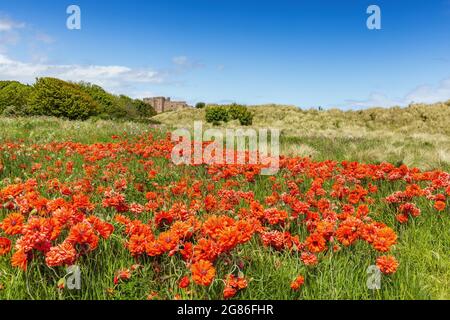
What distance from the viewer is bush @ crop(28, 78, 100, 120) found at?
26.8 meters

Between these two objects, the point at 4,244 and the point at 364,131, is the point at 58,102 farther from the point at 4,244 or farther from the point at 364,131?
the point at 4,244

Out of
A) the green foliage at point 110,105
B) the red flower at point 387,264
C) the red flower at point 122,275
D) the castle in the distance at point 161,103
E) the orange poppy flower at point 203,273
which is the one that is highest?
the castle in the distance at point 161,103

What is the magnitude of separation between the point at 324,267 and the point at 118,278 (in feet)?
4.60

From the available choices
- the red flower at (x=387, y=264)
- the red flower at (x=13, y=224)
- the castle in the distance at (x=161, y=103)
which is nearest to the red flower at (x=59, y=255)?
the red flower at (x=13, y=224)

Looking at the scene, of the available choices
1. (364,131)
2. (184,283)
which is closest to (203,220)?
(184,283)

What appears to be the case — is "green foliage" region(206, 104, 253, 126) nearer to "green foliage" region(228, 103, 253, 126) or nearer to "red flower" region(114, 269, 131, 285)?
"green foliage" region(228, 103, 253, 126)

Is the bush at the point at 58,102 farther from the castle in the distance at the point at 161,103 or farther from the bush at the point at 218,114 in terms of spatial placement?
the castle in the distance at the point at 161,103

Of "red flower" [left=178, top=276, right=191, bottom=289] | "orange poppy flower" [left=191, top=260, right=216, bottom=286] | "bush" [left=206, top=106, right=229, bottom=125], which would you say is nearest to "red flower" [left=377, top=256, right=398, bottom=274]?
"orange poppy flower" [left=191, top=260, right=216, bottom=286]

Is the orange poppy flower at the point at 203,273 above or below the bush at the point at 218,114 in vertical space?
below

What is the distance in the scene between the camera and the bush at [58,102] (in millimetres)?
26812

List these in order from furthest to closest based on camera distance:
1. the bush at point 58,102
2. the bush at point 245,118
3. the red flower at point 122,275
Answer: the bush at point 245,118 < the bush at point 58,102 < the red flower at point 122,275

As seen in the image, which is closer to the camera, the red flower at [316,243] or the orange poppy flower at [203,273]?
the orange poppy flower at [203,273]

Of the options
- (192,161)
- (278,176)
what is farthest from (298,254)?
(192,161)

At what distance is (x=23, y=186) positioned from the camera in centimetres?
358
